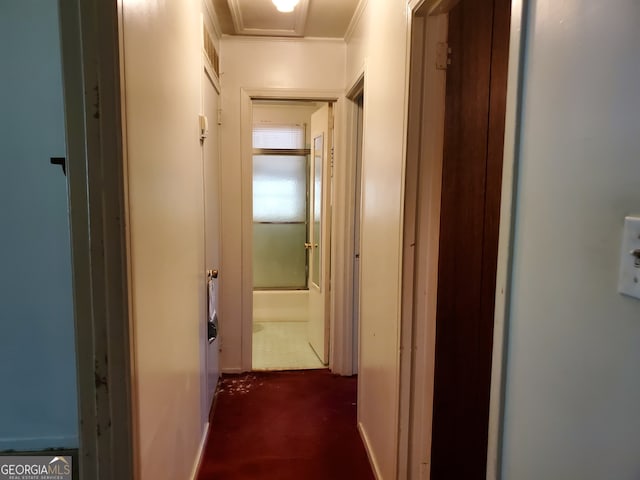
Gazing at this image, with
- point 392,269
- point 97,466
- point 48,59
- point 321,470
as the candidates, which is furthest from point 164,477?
point 48,59

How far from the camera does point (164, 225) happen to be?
1352 mm

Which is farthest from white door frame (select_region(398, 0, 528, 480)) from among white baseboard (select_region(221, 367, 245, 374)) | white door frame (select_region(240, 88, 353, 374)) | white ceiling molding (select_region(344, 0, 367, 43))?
white baseboard (select_region(221, 367, 245, 374))

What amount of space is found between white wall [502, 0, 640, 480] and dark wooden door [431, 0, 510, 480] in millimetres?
784

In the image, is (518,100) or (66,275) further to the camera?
(66,275)

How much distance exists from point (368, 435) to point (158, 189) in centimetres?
169

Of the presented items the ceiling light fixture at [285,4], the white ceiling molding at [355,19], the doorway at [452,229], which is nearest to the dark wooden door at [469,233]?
the doorway at [452,229]

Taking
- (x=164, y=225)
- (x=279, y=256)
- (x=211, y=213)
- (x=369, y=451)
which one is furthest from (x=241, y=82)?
(x=369, y=451)

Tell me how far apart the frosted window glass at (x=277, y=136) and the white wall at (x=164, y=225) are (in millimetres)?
2747

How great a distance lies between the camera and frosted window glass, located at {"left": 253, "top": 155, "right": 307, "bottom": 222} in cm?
484

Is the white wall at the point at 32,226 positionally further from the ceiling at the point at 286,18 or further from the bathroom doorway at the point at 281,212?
the bathroom doorway at the point at 281,212

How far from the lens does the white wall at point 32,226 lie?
1.08 m

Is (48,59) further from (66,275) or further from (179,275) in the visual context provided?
(179,275)

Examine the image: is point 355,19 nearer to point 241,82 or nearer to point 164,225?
point 241,82

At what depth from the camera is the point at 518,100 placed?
2.68 ft
